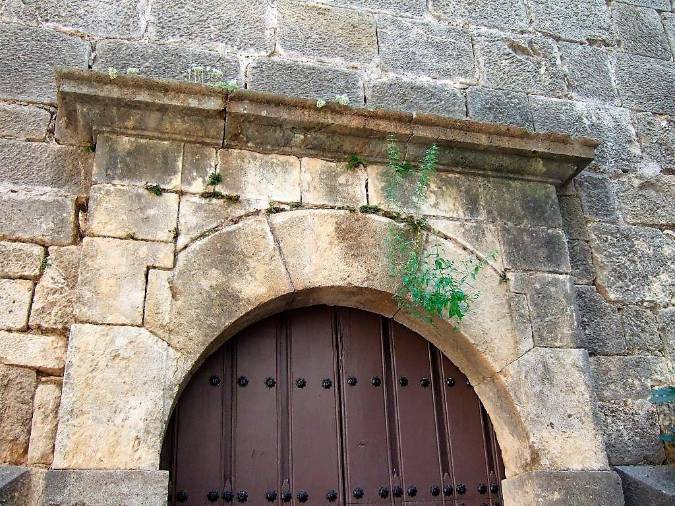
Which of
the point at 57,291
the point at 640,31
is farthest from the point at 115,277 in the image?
the point at 640,31

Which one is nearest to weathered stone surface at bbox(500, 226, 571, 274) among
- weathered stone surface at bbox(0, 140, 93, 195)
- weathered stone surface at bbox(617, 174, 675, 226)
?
weathered stone surface at bbox(617, 174, 675, 226)

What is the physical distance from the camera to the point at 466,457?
9.12ft

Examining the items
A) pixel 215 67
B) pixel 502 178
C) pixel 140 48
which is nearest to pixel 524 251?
pixel 502 178

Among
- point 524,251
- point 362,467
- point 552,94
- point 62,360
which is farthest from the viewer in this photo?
point 552,94

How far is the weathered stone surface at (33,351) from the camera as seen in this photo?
2379 millimetres

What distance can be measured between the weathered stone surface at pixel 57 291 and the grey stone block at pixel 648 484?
6.61 feet

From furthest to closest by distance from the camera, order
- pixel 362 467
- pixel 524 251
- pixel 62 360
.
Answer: pixel 524 251 → pixel 362 467 → pixel 62 360

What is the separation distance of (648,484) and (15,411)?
2156mm

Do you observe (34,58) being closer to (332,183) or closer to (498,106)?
(332,183)

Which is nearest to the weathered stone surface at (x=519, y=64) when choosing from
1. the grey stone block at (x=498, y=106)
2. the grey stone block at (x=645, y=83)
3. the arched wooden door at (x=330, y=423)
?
the grey stone block at (x=498, y=106)

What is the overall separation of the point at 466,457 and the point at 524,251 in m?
0.83

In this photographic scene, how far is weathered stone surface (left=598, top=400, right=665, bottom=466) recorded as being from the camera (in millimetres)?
2750

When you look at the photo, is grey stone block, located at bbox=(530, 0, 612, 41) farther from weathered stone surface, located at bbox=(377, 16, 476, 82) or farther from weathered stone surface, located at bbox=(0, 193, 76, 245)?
weathered stone surface, located at bbox=(0, 193, 76, 245)

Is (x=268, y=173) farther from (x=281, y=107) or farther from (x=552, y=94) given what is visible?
(x=552, y=94)
